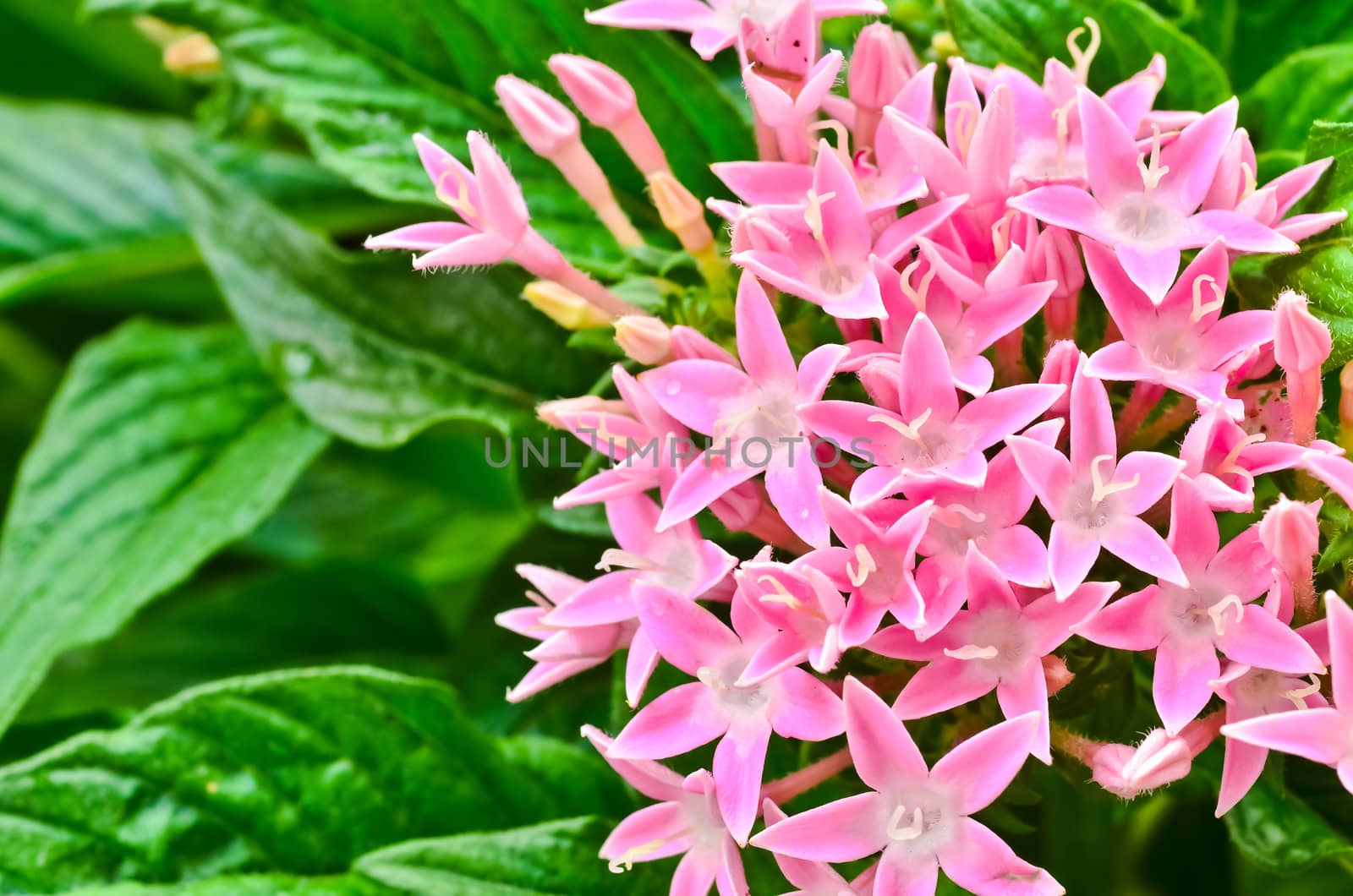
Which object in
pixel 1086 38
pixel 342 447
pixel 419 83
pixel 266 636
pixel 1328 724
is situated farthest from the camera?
pixel 342 447

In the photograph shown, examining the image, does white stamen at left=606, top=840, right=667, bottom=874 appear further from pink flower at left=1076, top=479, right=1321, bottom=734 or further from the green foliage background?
pink flower at left=1076, top=479, right=1321, bottom=734

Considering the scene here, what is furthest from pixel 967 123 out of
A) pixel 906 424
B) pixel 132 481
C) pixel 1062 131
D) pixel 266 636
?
pixel 266 636

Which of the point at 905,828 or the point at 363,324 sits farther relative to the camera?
the point at 363,324

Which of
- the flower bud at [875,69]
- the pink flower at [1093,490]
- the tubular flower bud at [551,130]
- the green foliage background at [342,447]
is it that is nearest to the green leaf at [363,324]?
the green foliage background at [342,447]

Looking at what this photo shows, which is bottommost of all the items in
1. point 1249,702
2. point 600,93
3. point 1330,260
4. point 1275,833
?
point 1275,833

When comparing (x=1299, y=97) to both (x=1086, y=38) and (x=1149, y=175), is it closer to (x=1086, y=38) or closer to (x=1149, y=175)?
(x=1086, y=38)

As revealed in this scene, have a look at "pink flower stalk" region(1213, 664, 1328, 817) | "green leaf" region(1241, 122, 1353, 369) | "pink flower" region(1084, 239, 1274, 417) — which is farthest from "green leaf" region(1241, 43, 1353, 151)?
"pink flower stalk" region(1213, 664, 1328, 817)

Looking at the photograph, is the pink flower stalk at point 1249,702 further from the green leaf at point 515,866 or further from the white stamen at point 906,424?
the green leaf at point 515,866
